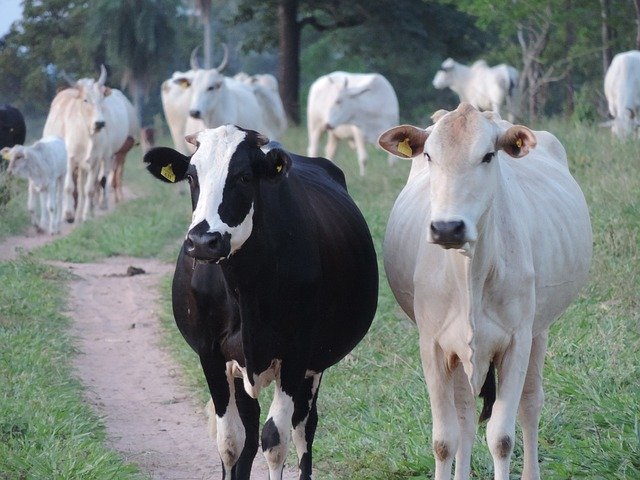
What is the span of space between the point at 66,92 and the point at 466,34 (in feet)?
42.4

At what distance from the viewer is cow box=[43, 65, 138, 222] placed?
17094 mm

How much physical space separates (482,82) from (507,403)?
813 inches

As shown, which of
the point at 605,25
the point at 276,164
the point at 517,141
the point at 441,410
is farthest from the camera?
the point at 605,25

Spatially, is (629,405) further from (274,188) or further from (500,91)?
(500,91)

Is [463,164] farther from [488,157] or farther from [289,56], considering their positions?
[289,56]

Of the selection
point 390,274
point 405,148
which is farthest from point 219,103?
point 405,148

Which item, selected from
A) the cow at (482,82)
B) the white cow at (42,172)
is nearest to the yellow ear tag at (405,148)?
the white cow at (42,172)

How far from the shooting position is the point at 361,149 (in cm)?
1830

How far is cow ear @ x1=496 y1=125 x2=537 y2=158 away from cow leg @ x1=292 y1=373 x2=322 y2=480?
1585 millimetres

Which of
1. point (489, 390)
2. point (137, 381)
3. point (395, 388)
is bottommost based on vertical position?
point (137, 381)

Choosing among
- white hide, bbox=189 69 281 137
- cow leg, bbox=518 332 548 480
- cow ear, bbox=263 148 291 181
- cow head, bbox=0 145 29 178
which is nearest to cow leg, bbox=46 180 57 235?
cow head, bbox=0 145 29 178

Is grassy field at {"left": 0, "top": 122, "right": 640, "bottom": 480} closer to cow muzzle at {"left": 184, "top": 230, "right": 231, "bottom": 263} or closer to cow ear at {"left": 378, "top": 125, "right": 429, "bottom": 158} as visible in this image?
cow muzzle at {"left": 184, "top": 230, "right": 231, "bottom": 263}

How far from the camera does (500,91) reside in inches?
958

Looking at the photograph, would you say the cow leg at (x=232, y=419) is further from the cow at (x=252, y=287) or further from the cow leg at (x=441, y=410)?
the cow leg at (x=441, y=410)
